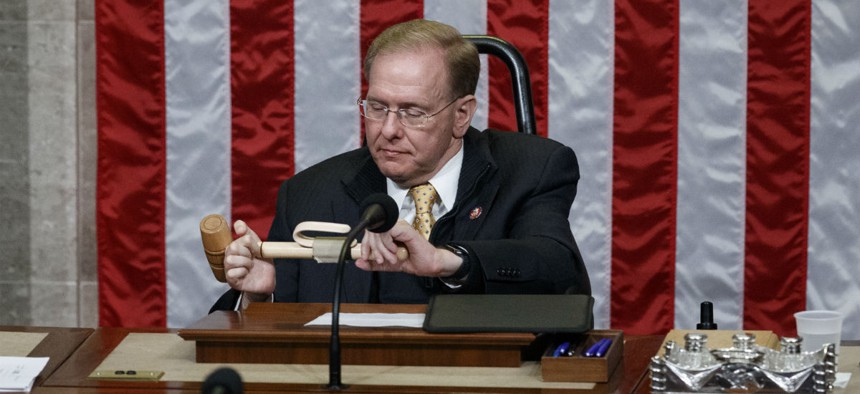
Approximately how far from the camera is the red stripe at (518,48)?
3994 mm

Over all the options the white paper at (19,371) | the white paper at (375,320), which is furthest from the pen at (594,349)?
the white paper at (19,371)

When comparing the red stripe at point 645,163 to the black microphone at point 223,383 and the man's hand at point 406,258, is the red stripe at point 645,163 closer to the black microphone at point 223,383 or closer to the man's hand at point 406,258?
the man's hand at point 406,258

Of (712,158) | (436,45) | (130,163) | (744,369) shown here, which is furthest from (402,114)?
(130,163)

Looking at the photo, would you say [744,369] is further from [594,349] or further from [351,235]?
[351,235]

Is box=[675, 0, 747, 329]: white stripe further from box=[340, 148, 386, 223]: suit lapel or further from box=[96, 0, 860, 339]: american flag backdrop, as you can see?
box=[340, 148, 386, 223]: suit lapel

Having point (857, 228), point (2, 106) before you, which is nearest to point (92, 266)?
point (2, 106)

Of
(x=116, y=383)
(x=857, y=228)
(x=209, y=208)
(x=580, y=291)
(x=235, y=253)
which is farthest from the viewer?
(x=209, y=208)

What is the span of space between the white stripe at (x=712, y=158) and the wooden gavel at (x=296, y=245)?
1.84 meters

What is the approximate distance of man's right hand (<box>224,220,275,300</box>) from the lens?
239 cm

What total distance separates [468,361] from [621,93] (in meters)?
2.02

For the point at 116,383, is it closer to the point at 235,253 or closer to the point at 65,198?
the point at 235,253

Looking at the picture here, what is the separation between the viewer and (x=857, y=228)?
393 centimetres

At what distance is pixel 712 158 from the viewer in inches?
157

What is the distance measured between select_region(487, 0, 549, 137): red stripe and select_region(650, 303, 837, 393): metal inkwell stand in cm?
210
